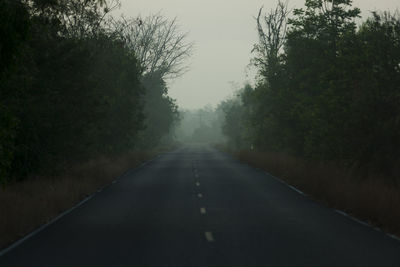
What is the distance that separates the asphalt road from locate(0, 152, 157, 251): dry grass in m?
0.49

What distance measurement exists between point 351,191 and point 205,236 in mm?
7023

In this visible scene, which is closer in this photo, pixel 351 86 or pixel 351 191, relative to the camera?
pixel 351 191

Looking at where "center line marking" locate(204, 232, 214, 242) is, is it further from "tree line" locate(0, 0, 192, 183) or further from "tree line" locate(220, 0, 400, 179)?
"tree line" locate(220, 0, 400, 179)

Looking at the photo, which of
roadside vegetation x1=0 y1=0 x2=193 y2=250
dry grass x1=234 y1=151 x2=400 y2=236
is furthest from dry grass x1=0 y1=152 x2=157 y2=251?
dry grass x1=234 y1=151 x2=400 y2=236

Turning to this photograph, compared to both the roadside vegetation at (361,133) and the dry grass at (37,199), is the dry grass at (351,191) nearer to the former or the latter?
the roadside vegetation at (361,133)

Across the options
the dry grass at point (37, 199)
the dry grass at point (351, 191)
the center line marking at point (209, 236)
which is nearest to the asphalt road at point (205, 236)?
the center line marking at point (209, 236)

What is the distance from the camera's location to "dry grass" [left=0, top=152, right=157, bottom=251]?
1313 centimetres

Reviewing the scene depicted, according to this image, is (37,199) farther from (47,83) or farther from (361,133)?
(361,133)

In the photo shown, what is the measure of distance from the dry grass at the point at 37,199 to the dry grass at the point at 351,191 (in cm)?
819

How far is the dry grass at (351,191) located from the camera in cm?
1416

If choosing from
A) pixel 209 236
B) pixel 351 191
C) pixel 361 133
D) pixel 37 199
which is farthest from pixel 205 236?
pixel 361 133

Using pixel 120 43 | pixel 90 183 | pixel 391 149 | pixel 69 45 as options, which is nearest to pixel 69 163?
pixel 90 183

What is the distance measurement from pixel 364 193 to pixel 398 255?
6.54 metres

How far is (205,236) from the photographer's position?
41.0 feet
